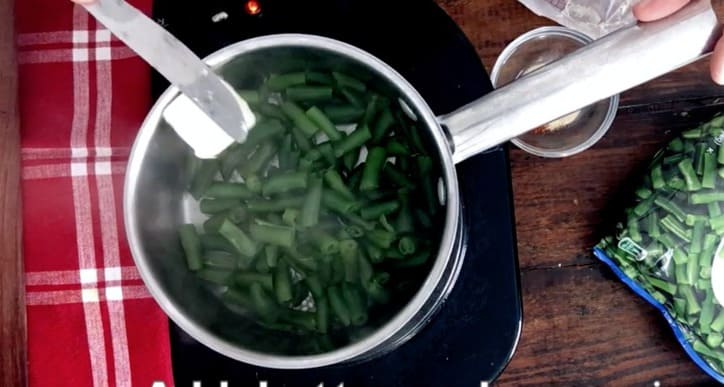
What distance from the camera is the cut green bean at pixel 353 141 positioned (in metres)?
0.63

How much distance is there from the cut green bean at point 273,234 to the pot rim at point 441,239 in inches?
3.4

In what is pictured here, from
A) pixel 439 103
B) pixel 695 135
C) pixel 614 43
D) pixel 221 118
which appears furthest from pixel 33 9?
pixel 695 135

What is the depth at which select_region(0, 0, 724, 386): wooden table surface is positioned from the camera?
0.75 meters

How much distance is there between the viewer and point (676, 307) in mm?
718

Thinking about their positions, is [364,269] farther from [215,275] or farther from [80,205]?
[80,205]

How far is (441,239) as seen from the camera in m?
0.57

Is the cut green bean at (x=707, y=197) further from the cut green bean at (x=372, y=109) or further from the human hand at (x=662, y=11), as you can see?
the cut green bean at (x=372, y=109)

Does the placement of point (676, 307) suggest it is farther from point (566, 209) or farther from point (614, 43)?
point (614, 43)

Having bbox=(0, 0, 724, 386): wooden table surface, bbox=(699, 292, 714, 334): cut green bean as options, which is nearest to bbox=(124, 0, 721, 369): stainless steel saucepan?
bbox=(0, 0, 724, 386): wooden table surface

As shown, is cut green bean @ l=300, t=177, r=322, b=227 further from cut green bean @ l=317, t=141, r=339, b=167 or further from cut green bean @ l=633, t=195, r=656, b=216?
cut green bean @ l=633, t=195, r=656, b=216

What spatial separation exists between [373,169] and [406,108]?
0.22 feet

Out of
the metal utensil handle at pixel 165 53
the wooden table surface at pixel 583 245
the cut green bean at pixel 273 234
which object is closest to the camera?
the metal utensil handle at pixel 165 53

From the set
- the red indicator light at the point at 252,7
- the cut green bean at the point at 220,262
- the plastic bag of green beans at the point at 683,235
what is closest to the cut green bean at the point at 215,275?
the cut green bean at the point at 220,262

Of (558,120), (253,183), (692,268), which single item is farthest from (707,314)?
(253,183)
